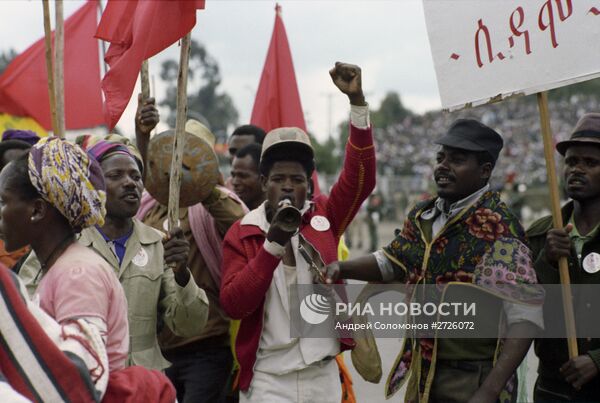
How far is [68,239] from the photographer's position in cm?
276

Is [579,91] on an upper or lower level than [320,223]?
upper

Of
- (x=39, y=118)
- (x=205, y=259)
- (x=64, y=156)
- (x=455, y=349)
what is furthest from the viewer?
(x=39, y=118)

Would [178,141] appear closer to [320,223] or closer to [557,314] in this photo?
[320,223]

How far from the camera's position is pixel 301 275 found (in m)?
3.95

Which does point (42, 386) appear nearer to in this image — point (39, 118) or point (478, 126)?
point (478, 126)

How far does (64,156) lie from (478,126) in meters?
1.96

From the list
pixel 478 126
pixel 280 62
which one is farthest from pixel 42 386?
pixel 280 62

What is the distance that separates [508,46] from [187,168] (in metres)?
1.77

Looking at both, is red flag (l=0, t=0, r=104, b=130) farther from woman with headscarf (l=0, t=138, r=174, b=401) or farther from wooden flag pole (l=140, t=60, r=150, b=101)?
woman with headscarf (l=0, t=138, r=174, b=401)

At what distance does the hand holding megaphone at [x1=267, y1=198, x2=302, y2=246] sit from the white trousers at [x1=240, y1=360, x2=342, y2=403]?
25.8 inches

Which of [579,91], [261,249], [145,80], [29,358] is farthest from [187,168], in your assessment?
[579,91]

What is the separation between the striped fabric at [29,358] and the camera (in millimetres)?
2219

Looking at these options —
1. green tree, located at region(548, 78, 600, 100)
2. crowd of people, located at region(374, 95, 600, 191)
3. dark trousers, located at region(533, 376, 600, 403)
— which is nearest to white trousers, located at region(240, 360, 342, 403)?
dark trousers, located at region(533, 376, 600, 403)

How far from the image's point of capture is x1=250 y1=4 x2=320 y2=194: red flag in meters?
6.59
